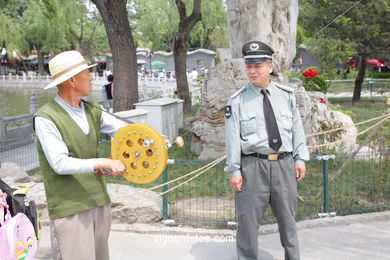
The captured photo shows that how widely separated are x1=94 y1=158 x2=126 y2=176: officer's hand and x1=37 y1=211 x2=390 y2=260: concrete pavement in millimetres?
2177

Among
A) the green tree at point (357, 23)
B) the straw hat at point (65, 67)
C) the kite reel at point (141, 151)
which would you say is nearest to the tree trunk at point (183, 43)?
the green tree at point (357, 23)

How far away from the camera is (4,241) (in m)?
2.82

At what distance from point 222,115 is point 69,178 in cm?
573

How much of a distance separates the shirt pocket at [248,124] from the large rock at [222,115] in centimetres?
435

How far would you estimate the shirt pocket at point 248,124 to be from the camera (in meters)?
3.70

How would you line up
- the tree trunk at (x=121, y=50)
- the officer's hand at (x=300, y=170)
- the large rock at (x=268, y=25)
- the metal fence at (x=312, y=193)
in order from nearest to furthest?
the officer's hand at (x=300, y=170), the metal fence at (x=312, y=193), the large rock at (x=268, y=25), the tree trunk at (x=121, y=50)

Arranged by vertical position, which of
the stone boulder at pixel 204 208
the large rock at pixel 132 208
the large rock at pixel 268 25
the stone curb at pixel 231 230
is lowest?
the stone curb at pixel 231 230

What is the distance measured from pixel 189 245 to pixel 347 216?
6.60 feet

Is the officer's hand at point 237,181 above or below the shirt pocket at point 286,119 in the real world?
below

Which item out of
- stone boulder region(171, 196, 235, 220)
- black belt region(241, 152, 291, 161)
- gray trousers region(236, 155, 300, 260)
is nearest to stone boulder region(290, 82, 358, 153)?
stone boulder region(171, 196, 235, 220)

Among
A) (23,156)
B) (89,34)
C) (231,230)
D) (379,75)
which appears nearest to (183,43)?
(23,156)

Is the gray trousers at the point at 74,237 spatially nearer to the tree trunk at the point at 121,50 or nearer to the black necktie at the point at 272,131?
the black necktie at the point at 272,131

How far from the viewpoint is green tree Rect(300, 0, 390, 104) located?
16.6 metres

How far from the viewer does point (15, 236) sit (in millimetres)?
2879
